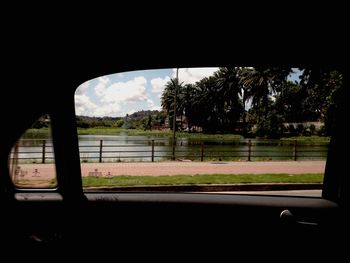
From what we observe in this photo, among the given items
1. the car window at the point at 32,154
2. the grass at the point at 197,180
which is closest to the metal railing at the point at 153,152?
the car window at the point at 32,154

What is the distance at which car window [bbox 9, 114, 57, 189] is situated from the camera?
2.18 m

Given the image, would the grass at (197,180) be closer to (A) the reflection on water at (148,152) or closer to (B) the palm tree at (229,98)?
(A) the reflection on water at (148,152)

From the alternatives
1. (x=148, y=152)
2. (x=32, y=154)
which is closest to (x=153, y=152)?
(x=148, y=152)

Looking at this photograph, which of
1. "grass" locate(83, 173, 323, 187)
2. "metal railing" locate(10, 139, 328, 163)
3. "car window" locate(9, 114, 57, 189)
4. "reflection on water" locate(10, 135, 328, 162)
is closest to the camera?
"car window" locate(9, 114, 57, 189)

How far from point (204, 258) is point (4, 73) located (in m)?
2.03

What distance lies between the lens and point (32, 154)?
2.52 meters

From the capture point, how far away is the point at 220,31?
2629 mm

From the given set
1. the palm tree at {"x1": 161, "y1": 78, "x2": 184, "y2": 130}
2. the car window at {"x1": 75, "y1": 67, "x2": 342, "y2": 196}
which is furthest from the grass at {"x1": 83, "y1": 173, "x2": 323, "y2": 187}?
the palm tree at {"x1": 161, "y1": 78, "x2": 184, "y2": 130}

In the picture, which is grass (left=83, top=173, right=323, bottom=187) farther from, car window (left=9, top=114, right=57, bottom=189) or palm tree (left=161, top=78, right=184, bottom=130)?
palm tree (left=161, top=78, right=184, bottom=130)

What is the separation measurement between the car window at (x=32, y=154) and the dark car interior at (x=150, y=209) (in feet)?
0.20

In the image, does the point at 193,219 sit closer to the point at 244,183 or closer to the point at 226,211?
the point at 226,211

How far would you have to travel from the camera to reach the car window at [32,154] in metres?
2.18

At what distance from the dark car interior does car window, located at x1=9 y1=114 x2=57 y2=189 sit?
6 cm

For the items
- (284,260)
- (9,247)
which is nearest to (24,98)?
(9,247)
